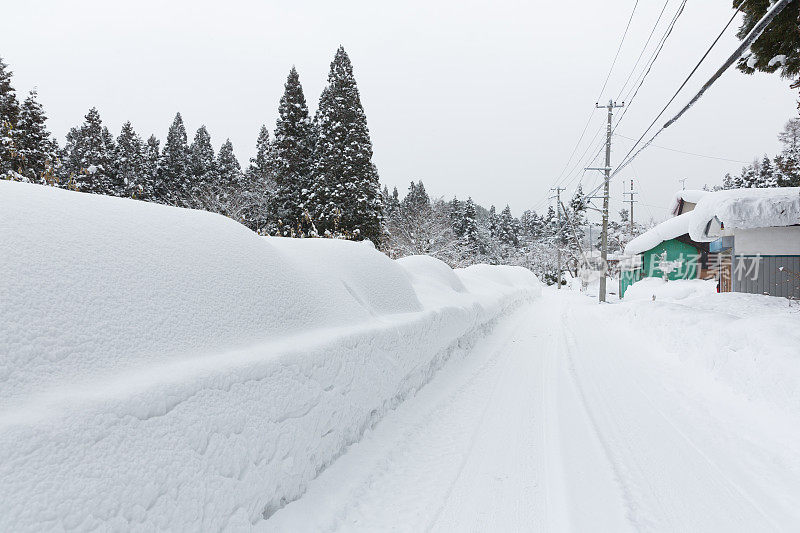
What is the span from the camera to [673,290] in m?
20.2

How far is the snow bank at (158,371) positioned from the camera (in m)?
1.59

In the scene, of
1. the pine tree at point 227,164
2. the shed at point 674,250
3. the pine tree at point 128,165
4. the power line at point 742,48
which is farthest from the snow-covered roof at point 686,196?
the pine tree at point 128,165

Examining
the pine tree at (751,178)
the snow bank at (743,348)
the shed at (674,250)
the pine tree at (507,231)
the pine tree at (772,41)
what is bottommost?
the snow bank at (743,348)

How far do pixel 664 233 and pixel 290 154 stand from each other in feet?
82.8

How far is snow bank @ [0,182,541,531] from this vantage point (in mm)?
1592

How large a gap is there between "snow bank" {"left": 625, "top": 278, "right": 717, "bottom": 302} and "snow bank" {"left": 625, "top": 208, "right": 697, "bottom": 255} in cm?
242

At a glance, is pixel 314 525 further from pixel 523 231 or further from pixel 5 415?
pixel 523 231

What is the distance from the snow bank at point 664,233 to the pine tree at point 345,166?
697 inches

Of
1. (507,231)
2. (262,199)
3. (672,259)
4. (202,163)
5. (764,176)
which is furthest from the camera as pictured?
(507,231)

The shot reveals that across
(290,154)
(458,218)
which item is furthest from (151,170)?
(458,218)

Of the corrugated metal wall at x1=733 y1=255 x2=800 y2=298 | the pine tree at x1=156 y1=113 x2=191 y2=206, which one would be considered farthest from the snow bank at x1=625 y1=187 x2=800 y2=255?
the pine tree at x1=156 y1=113 x2=191 y2=206

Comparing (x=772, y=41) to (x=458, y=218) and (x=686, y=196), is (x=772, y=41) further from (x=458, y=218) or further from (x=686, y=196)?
(x=458, y=218)

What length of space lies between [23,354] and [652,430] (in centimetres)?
525

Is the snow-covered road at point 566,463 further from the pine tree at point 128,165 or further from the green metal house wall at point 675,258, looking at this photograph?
the pine tree at point 128,165
